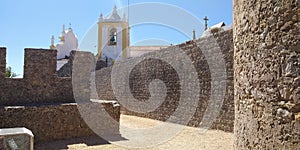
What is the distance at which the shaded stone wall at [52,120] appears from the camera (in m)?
5.66

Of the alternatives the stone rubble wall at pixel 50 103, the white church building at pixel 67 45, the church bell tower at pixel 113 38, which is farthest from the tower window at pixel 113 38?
the stone rubble wall at pixel 50 103

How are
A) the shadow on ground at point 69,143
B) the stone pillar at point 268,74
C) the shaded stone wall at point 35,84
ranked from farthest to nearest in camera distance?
1. the shaded stone wall at point 35,84
2. the shadow on ground at point 69,143
3. the stone pillar at point 268,74

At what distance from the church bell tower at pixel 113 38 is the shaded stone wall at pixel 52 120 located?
14.6m

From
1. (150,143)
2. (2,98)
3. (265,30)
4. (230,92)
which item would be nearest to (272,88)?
(265,30)

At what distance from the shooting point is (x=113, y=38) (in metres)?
21.0

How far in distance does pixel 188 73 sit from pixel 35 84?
14.4ft

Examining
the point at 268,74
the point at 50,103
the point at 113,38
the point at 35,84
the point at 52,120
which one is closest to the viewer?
the point at 268,74

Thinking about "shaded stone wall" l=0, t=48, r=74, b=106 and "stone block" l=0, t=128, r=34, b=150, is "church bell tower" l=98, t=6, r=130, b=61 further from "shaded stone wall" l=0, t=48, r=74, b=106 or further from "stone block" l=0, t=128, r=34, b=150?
"stone block" l=0, t=128, r=34, b=150

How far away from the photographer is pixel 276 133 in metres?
1.88

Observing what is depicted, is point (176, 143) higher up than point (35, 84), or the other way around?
point (35, 84)

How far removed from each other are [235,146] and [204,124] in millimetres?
4886

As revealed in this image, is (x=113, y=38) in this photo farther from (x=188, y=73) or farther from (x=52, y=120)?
(x=52, y=120)

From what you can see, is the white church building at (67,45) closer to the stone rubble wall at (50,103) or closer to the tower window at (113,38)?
the tower window at (113,38)

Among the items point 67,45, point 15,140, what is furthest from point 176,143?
point 67,45
